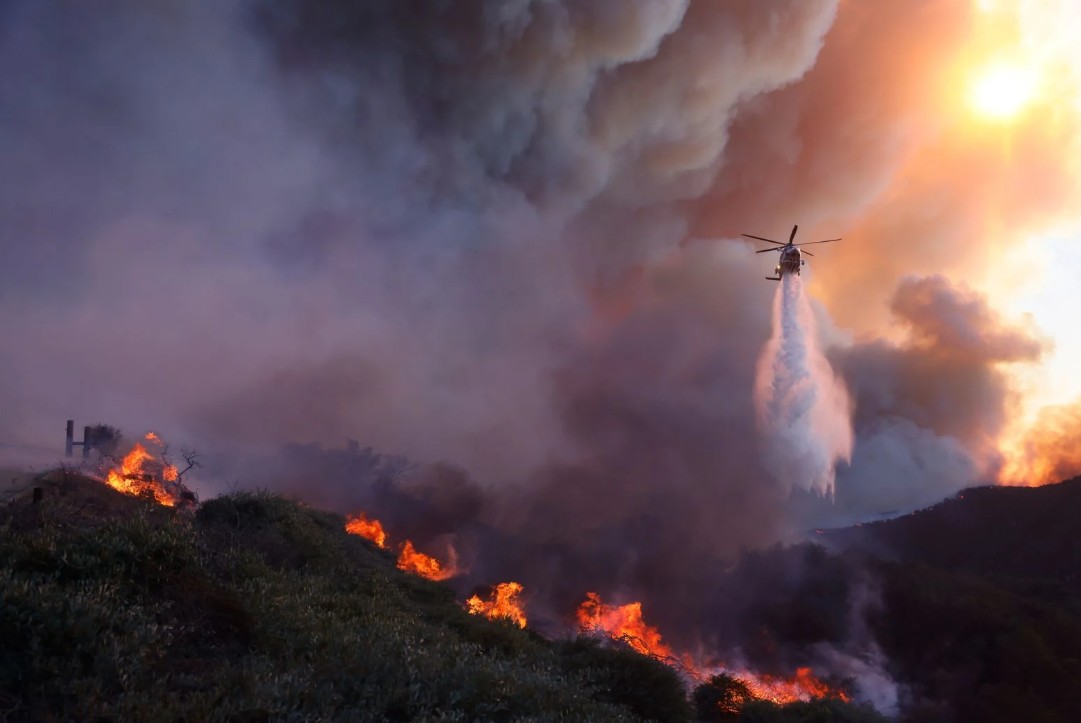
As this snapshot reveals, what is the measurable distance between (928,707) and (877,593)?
61.7 ft

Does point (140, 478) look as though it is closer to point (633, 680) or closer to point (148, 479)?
point (148, 479)

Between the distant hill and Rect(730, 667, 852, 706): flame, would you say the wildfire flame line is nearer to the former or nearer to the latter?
Rect(730, 667, 852, 706): flame

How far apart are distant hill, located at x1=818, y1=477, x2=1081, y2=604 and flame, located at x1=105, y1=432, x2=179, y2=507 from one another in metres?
68.7

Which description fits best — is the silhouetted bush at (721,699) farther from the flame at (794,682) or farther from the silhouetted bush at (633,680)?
the flame at (794,682)

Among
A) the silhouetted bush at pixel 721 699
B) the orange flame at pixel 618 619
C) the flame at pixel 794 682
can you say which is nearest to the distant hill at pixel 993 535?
the flame at pixel 794 682

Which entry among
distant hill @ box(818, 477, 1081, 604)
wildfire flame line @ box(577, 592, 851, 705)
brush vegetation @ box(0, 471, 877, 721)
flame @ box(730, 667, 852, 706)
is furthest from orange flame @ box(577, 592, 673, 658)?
brush vegetation @ box(0, 471, 877, 721)

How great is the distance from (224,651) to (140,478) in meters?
28.6

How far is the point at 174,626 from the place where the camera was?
8.64 metres

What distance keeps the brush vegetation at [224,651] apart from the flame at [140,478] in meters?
14.5

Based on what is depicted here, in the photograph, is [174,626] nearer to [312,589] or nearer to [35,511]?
[312,589]

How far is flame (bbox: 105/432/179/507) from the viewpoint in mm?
28844

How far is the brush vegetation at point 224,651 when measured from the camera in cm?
673

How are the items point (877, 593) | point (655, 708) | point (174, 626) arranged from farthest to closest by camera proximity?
1. point (877, 593)
2. point (655, 708)
3. point (174, 626)

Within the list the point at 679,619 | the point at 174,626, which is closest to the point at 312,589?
the point at 174,626
